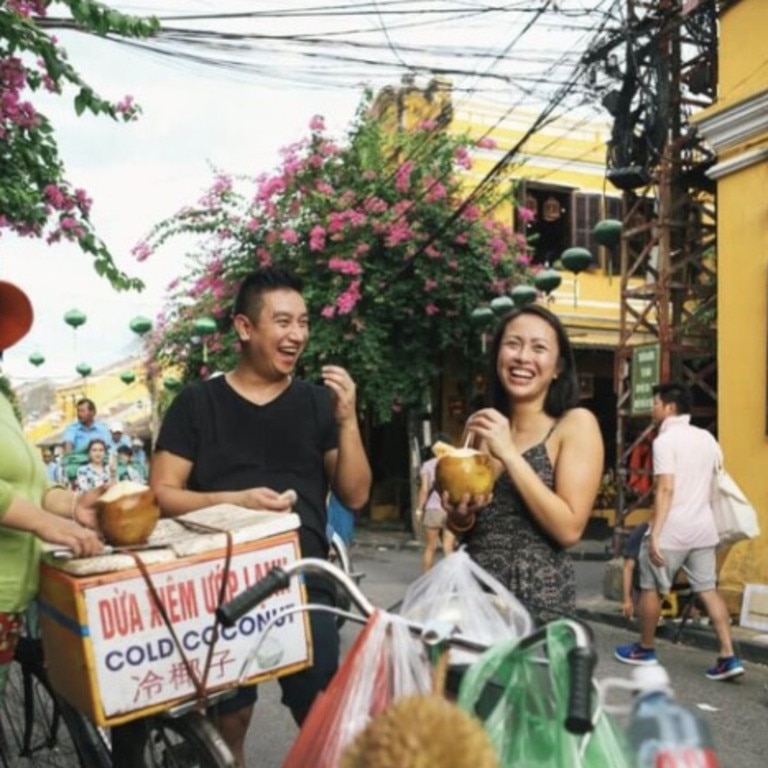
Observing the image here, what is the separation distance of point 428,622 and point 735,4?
7.82 metres

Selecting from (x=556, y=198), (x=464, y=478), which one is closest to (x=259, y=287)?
(x=464, y=478)

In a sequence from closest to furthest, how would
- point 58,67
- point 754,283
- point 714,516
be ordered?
point 58,67
point 714,516
point 754,283

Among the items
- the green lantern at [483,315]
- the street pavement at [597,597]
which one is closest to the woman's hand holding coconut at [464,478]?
the street pavement at [597,597]

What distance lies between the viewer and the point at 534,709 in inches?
60.4

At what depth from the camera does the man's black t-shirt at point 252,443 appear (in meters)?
2.92

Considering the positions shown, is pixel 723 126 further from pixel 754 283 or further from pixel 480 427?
pixel 480 427

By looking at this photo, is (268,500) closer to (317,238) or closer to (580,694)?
(580,694)

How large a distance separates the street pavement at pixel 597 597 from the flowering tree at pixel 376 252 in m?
2.19

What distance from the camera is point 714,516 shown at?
246 inches

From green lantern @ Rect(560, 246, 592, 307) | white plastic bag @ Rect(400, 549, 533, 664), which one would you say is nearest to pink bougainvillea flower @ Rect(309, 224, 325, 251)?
green lantern @ Rect(560, 246, 592, 307)

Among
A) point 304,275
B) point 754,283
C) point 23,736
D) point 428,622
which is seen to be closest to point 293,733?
point 23,736

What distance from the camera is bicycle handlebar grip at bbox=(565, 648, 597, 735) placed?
133 centimetres

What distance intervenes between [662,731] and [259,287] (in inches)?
78.5

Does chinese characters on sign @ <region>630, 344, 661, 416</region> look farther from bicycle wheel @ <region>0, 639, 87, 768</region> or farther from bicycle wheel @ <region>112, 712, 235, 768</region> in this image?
bicycle wheel @ <region>112, 712, 235, 768</region>
